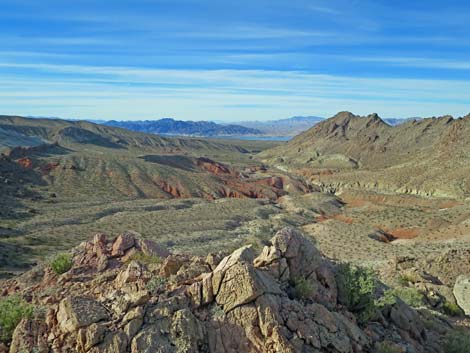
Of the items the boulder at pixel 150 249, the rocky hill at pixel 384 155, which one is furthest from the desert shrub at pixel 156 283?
the rocky hill at pixel 384 155

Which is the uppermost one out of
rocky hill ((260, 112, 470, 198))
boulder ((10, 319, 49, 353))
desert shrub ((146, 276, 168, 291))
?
desert shrub ((146, 276, 168, 291))

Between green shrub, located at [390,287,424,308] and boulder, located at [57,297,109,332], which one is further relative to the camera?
green shrub, located at [390,287,424,308]

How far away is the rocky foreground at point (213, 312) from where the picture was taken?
968 cm

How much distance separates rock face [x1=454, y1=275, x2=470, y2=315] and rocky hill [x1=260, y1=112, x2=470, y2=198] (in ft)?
190

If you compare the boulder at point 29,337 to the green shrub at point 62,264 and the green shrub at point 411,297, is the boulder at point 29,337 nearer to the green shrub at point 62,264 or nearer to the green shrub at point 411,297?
the green shrub at point 62,264

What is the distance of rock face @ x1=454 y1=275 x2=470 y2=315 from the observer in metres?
22.1

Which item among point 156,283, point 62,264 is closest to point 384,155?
point 62,264

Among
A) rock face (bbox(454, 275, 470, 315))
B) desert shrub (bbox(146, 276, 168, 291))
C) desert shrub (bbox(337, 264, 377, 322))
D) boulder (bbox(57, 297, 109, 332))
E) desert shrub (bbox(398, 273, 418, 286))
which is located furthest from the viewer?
desert shrub (bbox(398, 273, 418, 286))

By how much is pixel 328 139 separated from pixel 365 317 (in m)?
Answer: 168

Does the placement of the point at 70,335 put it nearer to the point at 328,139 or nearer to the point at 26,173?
the point at 26,173

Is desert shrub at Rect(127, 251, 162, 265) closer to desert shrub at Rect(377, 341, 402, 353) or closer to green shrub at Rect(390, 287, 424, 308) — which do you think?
desert shrub at Rect(377, 341, 402, 353)

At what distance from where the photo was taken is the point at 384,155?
135 meters

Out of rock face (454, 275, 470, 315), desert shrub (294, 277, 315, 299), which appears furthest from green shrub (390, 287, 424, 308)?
desert shrub (294, 277, 315, 299)

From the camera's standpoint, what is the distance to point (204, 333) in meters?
10.1
